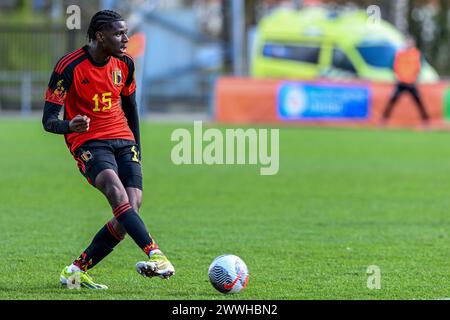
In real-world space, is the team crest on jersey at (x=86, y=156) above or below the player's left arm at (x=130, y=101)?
below

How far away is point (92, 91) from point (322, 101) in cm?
2112

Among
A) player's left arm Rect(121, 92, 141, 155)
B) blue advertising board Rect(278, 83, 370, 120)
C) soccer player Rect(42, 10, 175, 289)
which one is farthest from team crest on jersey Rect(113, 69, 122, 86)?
blue advertising board Rect(278, 83, 370, 120)

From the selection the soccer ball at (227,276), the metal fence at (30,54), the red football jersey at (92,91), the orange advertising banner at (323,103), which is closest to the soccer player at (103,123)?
the red football jersey at (92,91)

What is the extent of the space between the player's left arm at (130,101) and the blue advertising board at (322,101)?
20.4 meters

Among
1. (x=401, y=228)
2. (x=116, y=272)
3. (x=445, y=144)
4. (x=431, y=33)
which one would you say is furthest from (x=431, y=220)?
(x=431, y=33)

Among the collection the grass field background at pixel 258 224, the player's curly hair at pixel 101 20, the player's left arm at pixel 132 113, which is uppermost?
the player's curly hair at pixel 101 20

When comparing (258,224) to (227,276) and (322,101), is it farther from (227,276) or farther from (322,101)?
(322,101)

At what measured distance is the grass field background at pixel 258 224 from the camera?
317 inches

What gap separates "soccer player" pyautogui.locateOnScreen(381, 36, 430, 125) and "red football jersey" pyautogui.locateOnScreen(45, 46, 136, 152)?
67.0 ft

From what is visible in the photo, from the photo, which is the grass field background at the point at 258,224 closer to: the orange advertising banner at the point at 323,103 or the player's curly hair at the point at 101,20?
the player's curly hair at the point at 101,20

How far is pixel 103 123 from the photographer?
310 inches

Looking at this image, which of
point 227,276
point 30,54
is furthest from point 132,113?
point 30,54

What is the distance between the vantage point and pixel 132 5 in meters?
38.0
